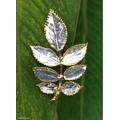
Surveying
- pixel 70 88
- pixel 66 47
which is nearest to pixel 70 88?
pixel 70 88

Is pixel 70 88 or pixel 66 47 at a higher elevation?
pixel 66 47

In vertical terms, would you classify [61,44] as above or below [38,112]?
above

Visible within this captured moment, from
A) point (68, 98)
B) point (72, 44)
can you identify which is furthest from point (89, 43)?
point (68, 98)

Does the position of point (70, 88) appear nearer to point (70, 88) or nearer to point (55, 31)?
point (70, 88)

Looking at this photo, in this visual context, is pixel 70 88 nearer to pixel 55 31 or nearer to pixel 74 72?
pixel 74 72
